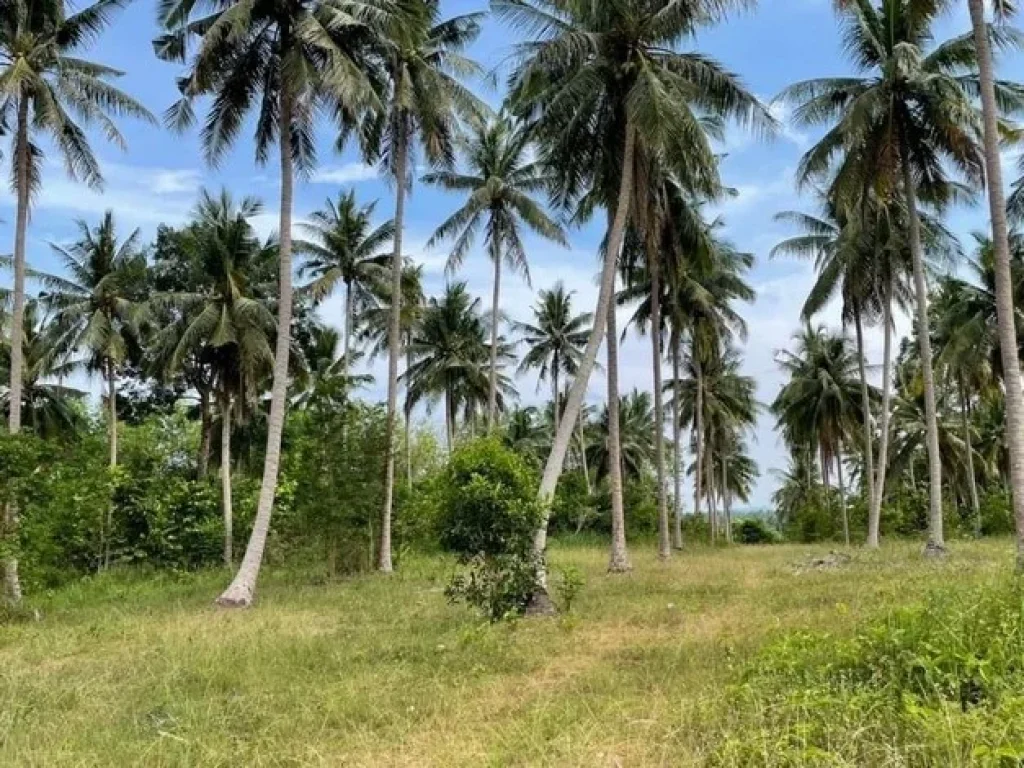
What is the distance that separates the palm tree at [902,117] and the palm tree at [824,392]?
14.0 meters

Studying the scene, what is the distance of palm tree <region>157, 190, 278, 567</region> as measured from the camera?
22.0 metres

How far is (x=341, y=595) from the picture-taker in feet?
50.2

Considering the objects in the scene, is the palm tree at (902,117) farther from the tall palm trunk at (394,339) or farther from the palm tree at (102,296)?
the palm tree at (102,296)

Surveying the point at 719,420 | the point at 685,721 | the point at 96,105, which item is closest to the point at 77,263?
A: the point at 96,105

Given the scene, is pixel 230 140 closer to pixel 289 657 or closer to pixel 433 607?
pixel 433 607

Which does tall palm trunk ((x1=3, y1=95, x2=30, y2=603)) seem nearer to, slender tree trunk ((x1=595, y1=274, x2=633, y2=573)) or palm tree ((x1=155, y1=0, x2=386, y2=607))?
palm tree ((x1=155, y1=0, x2=386, y2=607))

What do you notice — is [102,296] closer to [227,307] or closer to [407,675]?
[227,307]

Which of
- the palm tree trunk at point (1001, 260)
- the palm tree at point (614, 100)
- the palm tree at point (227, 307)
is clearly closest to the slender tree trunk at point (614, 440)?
the palm tree at point (614, 100)

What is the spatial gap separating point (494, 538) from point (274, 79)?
10324 millimetres

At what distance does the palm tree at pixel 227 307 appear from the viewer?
21953 mm

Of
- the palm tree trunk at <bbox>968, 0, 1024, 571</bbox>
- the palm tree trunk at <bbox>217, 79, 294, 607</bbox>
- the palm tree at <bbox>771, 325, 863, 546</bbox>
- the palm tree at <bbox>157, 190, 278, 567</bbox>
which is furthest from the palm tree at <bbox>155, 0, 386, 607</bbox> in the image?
the palm tree at <bbox>771, 325, 863, 546</bbox>

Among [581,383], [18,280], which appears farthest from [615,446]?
[18,280]

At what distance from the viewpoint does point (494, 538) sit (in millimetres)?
11469

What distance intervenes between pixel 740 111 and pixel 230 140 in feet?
33.4
